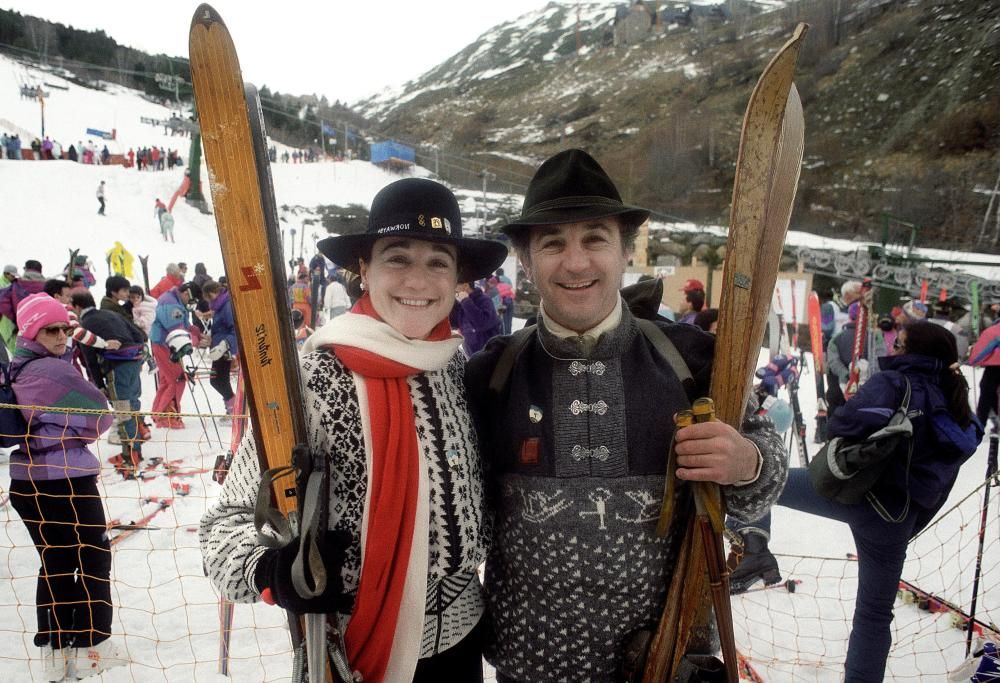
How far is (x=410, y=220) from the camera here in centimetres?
131

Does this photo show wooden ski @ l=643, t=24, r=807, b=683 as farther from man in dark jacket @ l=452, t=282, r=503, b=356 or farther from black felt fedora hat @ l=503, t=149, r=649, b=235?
man in dark jacket @ l=452, t=282, r=503, b=356

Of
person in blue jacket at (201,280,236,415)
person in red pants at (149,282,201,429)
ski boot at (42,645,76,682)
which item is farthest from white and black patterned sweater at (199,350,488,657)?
person in blue jacket at (201,280,236,415)

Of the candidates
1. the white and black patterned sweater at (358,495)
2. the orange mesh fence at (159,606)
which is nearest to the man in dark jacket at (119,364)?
the orange mesh fence at (159,606)

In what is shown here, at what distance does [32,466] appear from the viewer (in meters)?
2.60

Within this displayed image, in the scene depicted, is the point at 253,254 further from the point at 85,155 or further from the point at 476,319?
the point at 85,155

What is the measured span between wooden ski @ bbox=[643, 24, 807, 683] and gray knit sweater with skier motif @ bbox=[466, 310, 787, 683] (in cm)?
6

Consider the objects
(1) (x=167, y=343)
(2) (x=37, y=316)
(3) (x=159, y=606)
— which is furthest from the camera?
(1) (x=167, y=343)

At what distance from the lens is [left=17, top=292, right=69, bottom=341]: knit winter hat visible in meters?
2.79

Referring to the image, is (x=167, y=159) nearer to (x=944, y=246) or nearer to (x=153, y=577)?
(x=153, y=577)

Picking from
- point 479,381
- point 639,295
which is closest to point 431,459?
point 479,381

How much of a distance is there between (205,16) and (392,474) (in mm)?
1048

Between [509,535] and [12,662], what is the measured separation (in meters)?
3.02

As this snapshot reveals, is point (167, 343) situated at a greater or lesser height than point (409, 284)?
lesser

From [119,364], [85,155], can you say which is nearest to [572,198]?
[119,364]
